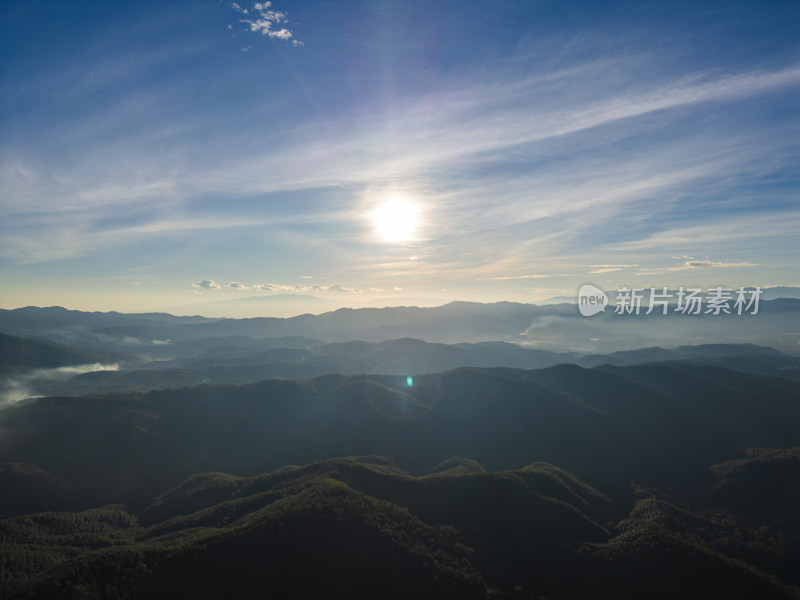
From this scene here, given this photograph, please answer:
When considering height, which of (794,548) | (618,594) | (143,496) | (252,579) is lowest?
(143,496)

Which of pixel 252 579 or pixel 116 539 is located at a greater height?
pixel 252 579

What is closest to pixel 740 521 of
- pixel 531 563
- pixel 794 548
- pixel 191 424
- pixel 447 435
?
pixel 794 548

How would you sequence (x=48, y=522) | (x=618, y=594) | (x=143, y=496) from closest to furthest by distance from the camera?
(x=618, y=594) < (x=48, y=522) < (x=143, y=496)

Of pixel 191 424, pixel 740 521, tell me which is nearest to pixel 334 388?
pixel 191 424

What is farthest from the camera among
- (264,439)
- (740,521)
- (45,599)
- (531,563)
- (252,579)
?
(264,439)

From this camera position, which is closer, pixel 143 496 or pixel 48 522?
pixel 48 522

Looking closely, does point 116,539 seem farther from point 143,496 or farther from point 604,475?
point 604,475

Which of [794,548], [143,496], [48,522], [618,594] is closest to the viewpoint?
[618,594]

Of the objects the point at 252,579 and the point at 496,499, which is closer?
the point at 252,579

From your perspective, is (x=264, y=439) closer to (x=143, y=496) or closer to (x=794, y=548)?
(x=143, y=496)
